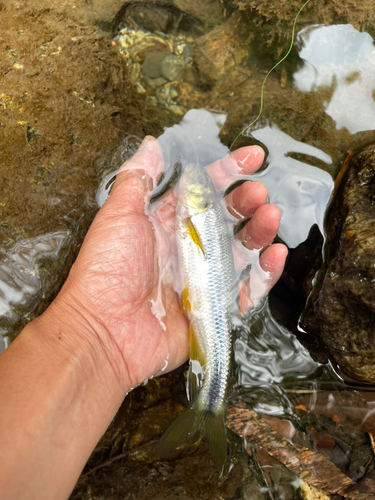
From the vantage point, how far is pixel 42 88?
10.7 feet

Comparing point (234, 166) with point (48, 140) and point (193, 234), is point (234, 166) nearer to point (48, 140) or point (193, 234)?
point (193, 234)

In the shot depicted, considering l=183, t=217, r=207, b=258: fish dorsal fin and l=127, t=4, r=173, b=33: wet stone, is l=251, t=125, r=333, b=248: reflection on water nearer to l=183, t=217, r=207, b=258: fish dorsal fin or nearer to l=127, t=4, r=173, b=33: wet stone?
l=183, t=217, r=207, b=258: fish dorsal fin

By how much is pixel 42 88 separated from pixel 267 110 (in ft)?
8.38

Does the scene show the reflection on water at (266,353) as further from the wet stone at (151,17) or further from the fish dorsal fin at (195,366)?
the wet stone at (151,17)

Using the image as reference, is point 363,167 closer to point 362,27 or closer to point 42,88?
point 362,27

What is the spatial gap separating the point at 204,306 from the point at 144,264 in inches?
29.6

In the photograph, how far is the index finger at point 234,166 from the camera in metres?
3.68

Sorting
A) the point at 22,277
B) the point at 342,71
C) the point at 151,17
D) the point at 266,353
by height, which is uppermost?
the point at 151,17

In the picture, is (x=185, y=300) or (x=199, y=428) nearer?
(x=199, y=428)

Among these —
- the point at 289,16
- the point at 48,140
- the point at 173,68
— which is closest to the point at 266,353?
the point at 48,140

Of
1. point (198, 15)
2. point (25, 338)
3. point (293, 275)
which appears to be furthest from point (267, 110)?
point (25, 338)

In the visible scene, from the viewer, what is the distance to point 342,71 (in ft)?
12.4

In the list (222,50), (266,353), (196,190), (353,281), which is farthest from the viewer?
(222,50)

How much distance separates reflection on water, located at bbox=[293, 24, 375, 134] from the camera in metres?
3.69
